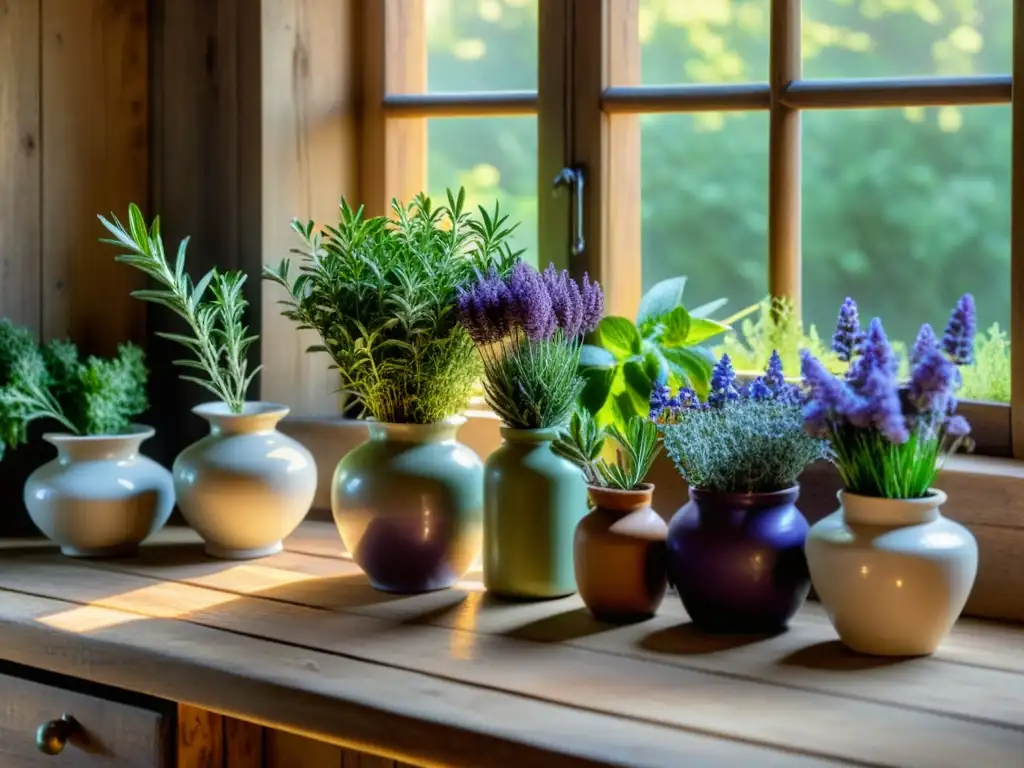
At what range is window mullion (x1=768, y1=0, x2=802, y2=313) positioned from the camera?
1.80 metres

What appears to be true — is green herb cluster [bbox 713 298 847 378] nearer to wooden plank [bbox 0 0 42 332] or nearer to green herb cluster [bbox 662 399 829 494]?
green herb cluster [bbox 662 399 829 494]

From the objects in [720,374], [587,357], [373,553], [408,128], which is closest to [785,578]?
[720,374]

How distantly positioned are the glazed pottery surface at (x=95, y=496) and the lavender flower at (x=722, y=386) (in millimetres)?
820

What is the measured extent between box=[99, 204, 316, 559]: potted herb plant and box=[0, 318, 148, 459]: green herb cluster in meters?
0.15

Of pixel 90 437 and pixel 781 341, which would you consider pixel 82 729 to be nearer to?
pixel 90 437

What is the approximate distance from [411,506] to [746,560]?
0.42m

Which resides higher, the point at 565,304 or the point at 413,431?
the point at 565,304

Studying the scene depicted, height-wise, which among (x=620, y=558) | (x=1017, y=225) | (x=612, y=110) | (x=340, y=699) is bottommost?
(x=340, y=699)

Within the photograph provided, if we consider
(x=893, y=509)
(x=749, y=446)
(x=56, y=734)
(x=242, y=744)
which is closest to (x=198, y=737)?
(x=242, y=744)

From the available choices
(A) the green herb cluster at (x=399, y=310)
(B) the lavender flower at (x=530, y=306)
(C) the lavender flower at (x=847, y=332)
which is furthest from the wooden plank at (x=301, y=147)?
(C) the lavender flower at (x=847, y=332)

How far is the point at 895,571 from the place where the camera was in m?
1.36

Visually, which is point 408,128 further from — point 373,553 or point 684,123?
point 373,553

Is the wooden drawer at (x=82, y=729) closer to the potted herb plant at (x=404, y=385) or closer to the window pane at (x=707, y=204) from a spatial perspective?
the potted herb plant at (x=404, y=385)

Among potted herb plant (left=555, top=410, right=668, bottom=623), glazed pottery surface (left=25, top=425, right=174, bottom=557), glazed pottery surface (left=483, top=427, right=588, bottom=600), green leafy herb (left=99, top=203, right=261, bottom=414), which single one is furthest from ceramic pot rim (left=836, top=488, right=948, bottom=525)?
glazed pottery surface (left=25, top=425, right=174, bottom=557)
